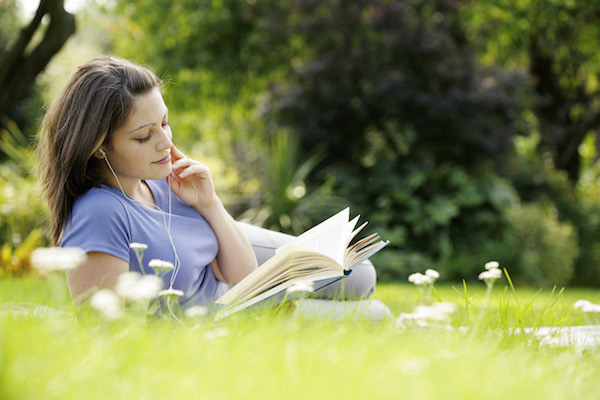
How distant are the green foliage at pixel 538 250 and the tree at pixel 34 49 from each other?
19.9 feet

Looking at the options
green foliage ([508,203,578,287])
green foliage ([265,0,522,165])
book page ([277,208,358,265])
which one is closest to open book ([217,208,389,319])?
book page ([277,208,358,265])

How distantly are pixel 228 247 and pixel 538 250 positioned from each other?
6.65m

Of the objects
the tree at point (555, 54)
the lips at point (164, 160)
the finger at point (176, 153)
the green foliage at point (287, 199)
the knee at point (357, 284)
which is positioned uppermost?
the tree at point (555, 54)

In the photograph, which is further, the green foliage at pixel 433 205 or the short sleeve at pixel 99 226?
the green foliage at pixel 433 205

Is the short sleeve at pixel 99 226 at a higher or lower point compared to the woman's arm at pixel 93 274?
higher

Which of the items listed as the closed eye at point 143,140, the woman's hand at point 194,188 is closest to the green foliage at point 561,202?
the woman's hand at point 194,188

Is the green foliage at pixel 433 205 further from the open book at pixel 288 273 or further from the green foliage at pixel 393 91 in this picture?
the open book at pixel 288 273

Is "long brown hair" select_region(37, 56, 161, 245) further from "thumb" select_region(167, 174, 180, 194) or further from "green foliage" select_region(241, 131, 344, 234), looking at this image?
"green foliage" select_region(241, 131, 344, 234)

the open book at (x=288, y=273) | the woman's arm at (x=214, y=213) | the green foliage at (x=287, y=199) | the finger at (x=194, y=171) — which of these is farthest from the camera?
the green foliage at (x=287, y=199)

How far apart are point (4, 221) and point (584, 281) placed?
8.10 metres

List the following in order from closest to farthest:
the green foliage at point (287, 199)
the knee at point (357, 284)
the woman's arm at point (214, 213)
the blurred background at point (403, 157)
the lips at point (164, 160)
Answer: the lips at point (164, 160) < the woman's arm at point (214, 213) < the knee at point (357, 284) < the green foliage at point (287, 199) < the blurred background at point (403, 157)

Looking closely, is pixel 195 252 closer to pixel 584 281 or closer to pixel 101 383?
pixel 101 383

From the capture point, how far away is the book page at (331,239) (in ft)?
6.37

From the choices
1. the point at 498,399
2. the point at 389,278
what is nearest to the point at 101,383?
the point at 498,399
